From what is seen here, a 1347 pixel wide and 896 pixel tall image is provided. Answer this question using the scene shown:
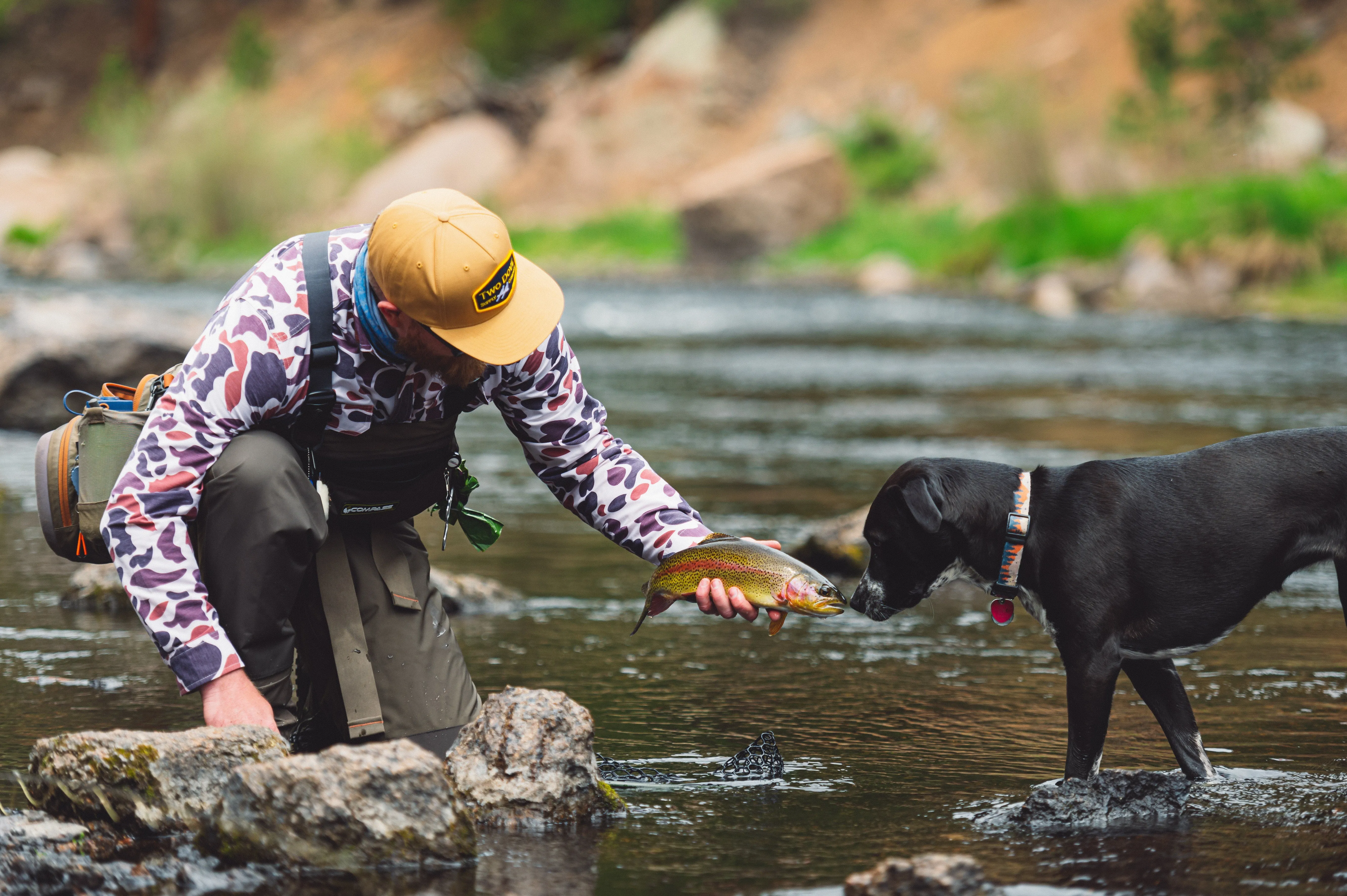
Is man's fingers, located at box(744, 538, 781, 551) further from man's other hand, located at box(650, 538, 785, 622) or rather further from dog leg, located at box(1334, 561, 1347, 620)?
dog leg, located at box(1334, 561, 1347, 620)

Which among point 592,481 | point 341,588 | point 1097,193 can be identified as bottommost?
point 341,588

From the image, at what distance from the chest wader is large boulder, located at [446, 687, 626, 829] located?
431 millimetres

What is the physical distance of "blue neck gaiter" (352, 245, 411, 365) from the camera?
3596mm

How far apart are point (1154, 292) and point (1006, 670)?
1739 cm

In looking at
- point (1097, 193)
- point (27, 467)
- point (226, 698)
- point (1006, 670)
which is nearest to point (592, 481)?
point (226, 698)

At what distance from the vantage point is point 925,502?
398 cm

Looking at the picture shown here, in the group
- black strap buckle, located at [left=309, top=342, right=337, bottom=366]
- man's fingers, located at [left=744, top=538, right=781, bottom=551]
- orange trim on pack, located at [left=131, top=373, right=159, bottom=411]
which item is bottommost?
man's fingers, located at [left=744, top=538, right=781, bottom=551]

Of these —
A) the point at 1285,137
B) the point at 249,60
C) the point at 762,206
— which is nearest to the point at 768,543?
the point at 1285,137

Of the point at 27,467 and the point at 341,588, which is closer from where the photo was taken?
the point at 341,588

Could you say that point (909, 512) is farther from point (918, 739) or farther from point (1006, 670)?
point (1006, 670)

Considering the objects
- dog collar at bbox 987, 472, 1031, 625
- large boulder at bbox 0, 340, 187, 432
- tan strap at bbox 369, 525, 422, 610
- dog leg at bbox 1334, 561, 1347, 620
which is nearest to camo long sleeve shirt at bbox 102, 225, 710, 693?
tan strap at bbox 369, 525, 422, 610

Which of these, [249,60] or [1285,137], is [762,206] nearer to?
[1285,137]

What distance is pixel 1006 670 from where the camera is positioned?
197 inches

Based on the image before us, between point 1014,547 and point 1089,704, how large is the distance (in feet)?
1.42
